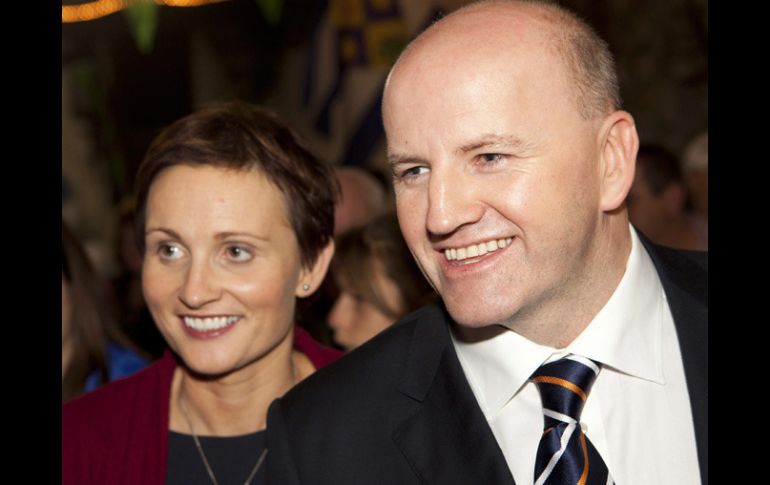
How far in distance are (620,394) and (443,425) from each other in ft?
1.32

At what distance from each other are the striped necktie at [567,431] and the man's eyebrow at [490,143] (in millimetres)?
511

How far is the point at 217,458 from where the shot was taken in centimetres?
263

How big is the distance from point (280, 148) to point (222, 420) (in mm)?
814

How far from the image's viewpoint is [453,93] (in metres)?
1.88

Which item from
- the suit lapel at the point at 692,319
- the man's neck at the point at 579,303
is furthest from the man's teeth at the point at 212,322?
the suit lapel at the point at 692,319

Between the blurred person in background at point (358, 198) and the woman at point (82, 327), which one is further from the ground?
the blurred person in background at point (358, 198)

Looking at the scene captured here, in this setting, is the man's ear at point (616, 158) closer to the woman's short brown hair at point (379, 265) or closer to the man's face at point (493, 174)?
the man's face at point (493, 174)

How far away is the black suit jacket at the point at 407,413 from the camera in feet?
6.43

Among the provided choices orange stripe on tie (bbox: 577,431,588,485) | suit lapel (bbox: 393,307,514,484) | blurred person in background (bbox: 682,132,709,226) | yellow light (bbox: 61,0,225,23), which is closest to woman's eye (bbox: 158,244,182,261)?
suit lapel (bbox: 393,307,514,484)

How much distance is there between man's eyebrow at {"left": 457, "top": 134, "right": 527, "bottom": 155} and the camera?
1.84 m

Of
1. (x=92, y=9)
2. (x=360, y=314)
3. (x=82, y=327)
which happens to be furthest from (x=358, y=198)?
(x=92, y=9)

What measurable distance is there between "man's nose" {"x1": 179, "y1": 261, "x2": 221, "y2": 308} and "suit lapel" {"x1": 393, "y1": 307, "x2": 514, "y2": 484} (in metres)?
0.63

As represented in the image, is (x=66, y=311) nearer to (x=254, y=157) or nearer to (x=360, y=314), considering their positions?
(x=360, y=314)

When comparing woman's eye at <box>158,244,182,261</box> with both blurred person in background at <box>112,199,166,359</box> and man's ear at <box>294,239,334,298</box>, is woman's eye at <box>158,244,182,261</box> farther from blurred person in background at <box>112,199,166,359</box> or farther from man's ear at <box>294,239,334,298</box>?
blurred person in background at <box>112,199,166,359</box>
